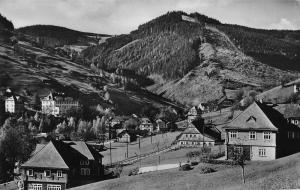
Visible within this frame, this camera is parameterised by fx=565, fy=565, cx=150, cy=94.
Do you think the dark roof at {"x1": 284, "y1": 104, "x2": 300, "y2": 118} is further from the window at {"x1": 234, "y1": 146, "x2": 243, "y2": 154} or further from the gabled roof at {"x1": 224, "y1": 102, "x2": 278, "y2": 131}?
the window at {"x1": 234, "y1": 146, "x2": 243, "y2": 154}

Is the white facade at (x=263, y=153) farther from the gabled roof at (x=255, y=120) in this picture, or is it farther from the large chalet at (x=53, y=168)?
the large chalet at (x=53, y=168)

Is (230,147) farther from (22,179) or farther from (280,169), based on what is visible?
(22,179)

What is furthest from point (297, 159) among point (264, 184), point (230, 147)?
point (230, 147)

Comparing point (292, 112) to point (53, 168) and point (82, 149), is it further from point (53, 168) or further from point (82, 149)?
point (53, 168)

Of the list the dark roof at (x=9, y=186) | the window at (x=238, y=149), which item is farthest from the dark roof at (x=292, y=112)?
the dark roof at (x=9, y=186)

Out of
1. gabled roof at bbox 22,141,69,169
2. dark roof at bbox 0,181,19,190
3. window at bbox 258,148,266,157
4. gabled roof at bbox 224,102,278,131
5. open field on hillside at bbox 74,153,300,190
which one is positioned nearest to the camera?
open field on hillside at bbox 74,153,300,190

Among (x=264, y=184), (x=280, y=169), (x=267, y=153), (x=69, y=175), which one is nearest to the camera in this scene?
(x=264, y=184)

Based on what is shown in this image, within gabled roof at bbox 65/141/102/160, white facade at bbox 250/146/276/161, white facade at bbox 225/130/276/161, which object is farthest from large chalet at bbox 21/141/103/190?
white facade at bbox 250/146/276/161
